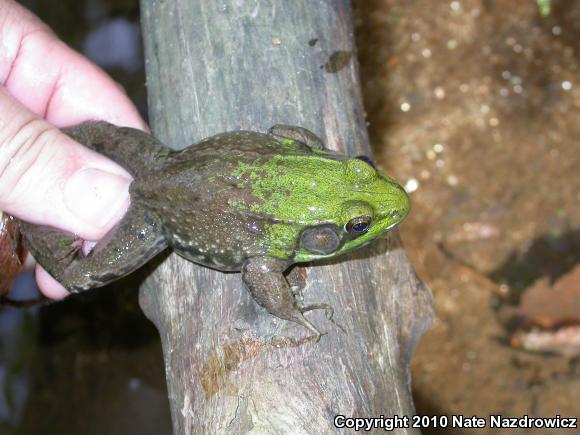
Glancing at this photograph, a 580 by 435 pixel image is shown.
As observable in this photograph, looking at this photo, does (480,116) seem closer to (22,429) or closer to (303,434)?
(303,434)

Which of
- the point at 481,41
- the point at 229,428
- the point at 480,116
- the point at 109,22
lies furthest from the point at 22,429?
the point at 481,41

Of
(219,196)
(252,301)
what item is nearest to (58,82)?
(219,196)

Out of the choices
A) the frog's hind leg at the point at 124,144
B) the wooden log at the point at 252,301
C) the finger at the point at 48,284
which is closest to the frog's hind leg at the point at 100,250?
the wooden log at the point at 252,301

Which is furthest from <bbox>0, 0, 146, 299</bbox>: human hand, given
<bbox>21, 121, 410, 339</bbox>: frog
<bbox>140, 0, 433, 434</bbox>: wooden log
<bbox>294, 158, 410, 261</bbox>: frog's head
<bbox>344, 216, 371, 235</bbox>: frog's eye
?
<bbox>344, 216, 371, 235</bbox>: frog's eye

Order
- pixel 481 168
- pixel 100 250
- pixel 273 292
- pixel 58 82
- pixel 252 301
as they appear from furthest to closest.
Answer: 1. pixel 481 168
2. pixel 58 82
3. pixel 100 250
4. pixel 252 301
5. pixel 273 292

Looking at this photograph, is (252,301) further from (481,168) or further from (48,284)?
(481,168)

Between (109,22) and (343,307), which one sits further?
(109,22)
